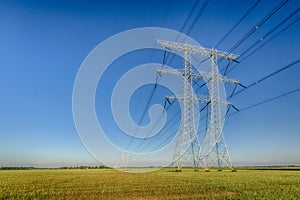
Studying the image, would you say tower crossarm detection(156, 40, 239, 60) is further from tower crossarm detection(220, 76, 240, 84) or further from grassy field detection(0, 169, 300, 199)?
grassy field detection(0, 169, 300, 199)

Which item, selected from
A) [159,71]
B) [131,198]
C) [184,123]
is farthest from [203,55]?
[131,198]

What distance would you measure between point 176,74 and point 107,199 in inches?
1193

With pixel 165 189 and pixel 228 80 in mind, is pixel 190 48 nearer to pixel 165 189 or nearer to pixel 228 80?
pixel 228 80

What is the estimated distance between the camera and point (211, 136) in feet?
139

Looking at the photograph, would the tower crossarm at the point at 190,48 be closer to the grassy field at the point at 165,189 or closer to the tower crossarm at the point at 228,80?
the tower crossarm at the point at 228,80

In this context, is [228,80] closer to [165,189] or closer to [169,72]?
[169,72]

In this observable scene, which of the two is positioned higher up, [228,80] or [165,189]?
[228,80]

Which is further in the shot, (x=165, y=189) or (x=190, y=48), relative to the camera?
(x=190, y=48)

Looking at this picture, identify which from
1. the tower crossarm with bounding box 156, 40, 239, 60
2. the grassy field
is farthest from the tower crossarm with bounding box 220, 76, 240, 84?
the grassy field

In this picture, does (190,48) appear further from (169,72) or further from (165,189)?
(165,189)

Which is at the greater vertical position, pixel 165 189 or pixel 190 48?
pixel 190 48

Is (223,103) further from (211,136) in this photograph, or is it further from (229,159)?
(229,159)

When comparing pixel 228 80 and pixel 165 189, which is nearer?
pixel 165 189

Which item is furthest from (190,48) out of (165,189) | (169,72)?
(165,189)
